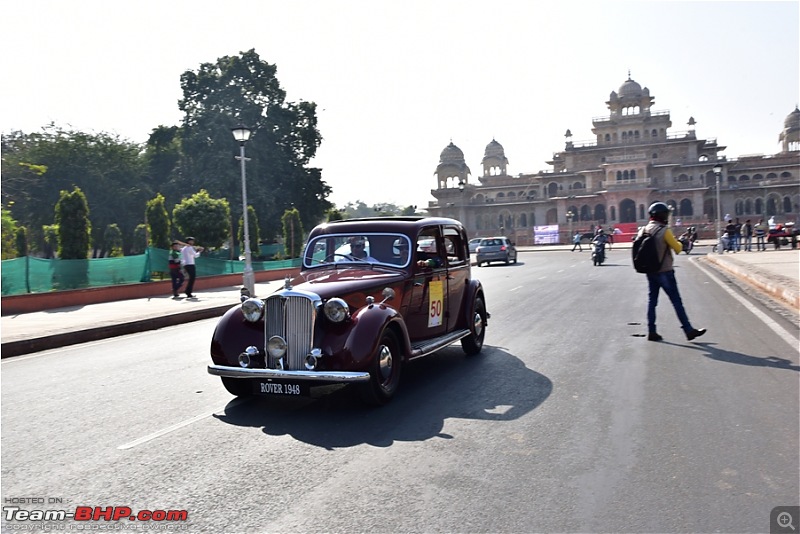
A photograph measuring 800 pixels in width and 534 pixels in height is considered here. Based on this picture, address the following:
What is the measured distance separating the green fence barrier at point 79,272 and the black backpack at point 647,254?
47.7 feet

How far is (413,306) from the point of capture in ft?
23.8

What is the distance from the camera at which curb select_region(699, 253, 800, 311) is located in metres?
13.2

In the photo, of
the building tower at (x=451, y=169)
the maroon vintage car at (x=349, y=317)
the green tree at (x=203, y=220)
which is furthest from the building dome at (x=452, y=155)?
the maroon vintage car at (x=349, y=317)

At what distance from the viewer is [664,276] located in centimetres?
950

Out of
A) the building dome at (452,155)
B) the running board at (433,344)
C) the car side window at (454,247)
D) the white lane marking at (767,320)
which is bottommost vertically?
the white lane marking at (767,320)

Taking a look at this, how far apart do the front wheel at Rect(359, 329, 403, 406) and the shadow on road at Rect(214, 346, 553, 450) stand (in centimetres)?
11

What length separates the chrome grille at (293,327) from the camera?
5.96m

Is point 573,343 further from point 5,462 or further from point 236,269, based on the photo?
point 236,269

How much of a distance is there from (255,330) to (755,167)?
91.2 m

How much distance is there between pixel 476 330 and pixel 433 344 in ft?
5.77

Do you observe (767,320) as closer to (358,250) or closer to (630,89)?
(358,250)

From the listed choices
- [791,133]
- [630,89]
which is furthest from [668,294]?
[791,133]

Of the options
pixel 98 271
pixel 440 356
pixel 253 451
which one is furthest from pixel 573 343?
pixel 98 271

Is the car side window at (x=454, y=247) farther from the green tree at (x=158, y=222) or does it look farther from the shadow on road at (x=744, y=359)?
the green tree at (x=158, y=222)
